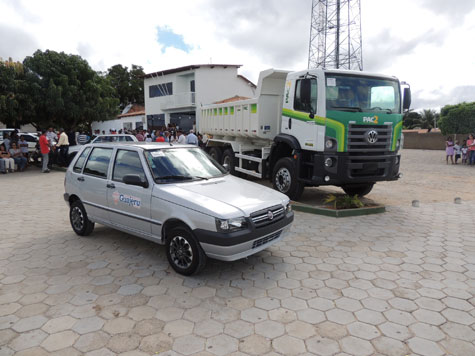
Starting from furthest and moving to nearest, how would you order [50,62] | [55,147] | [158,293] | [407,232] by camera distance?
[50,62] < [55,147] < [407,232] < [158,293]

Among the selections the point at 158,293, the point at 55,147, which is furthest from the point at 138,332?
the point at 55,147

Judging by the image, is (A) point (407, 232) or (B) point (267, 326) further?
(A) point (407, 232)

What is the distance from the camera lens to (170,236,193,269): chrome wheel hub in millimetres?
4023

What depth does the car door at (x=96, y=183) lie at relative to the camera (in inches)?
198

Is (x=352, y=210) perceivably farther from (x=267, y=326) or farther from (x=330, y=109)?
(x=267, y=326)

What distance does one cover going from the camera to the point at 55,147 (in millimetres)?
15281

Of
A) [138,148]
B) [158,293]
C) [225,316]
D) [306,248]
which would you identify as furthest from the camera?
[306,248]

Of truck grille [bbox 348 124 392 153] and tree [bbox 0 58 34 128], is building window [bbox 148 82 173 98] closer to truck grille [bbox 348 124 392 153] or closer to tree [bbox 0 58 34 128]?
tree [bbox 0 58 34 128]

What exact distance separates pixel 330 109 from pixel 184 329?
5.11 meters

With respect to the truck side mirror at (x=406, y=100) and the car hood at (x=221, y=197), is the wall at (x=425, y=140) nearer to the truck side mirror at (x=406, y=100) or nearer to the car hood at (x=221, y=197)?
the truck side mirror at (x=406, y=100)

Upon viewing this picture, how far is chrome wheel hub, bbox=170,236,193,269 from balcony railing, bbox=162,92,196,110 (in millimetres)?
25582

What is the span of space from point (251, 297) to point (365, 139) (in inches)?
179

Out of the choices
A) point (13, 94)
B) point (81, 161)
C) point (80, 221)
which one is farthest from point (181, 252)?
point (13, 94)

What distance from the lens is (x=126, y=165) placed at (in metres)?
4.79
